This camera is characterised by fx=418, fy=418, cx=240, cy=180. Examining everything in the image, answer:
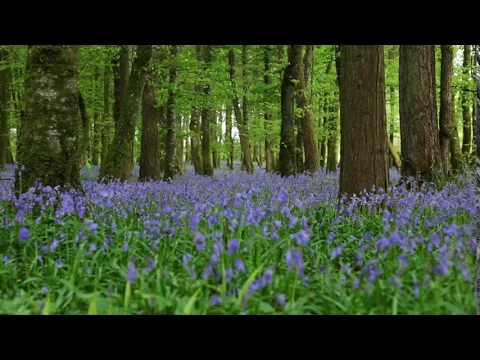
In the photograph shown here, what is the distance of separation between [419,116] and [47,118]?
655 cm

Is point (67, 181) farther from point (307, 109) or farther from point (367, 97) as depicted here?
point (307, 109)

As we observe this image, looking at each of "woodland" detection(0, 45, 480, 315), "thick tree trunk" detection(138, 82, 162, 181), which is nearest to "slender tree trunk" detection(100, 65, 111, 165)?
"thick tree trunk" detection(138, 82, 162, 181)

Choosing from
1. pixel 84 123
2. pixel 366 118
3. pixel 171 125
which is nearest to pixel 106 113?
pixel 171 125

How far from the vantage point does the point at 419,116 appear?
809 cm

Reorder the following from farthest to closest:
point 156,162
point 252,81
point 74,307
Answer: point 252,81 < point 156,162 < point 74,307

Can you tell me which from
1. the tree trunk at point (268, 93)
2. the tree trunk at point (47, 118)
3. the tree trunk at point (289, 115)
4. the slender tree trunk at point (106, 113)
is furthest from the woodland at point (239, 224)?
the slender tree trunk at point (106, 113)

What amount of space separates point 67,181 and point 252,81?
56.0 ft

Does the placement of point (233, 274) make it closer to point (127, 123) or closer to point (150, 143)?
point (127, 123)

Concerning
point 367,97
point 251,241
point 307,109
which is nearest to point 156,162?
point 307,109

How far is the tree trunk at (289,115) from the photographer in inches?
497

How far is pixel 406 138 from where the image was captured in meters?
8.13

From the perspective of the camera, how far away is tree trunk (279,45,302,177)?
1263 cm
